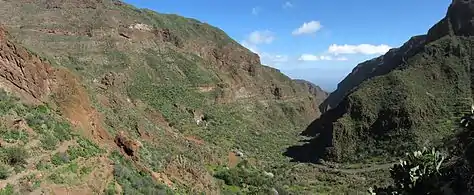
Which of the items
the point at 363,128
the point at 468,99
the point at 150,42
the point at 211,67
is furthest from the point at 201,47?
the point at 468,99

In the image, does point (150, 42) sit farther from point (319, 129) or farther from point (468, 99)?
point (468, 99)

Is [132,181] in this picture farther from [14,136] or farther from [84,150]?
[14,136]

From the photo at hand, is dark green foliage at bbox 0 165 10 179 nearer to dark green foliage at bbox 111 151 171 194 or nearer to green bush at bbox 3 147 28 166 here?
green bush at bbox 3 147 28 166

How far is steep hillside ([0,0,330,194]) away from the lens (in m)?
23.8

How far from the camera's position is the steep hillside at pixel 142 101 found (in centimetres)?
2383

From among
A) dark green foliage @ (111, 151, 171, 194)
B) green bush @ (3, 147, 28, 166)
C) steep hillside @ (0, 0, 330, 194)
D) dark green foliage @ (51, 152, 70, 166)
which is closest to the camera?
green bush @ (3, 147, 28, 166)

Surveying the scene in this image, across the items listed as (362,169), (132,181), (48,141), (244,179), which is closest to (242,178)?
(244,179)

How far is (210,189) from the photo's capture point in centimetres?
3684

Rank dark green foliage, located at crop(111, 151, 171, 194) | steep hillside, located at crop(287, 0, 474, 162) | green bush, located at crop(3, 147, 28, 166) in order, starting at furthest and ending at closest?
steep hillside, located at crop(287, 0, 474, 162) < dark green foliage, located at crop(111, 151, 171, 194) < green bush, located at crop(3, 147, 28, 166)

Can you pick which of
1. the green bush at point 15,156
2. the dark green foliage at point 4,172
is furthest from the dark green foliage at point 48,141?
the dark green foliage at point 4,172

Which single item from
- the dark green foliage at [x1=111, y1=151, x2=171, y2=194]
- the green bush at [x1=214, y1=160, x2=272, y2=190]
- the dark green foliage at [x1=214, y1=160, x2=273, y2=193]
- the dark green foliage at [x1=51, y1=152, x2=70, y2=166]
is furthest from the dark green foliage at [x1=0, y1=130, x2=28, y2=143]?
the green bush at [x1=214, y1=160, x2=272, y2=190]

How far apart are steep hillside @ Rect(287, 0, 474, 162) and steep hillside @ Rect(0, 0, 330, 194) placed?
9947mm

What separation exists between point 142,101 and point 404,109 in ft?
140

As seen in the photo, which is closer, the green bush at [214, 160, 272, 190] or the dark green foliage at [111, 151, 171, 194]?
the dark green foliage at [111, 151, 171, 194]
